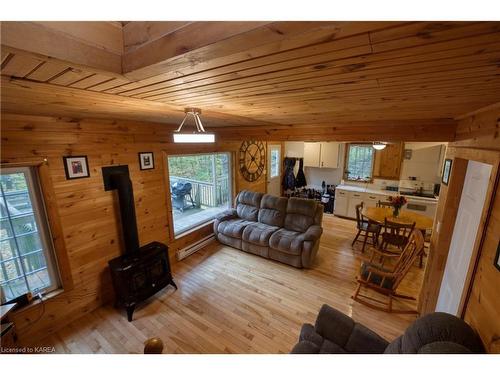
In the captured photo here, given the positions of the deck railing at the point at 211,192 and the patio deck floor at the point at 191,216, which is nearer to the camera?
the patio deck floor at the point at 191,216

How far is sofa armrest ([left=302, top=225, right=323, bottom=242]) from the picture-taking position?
3.55m

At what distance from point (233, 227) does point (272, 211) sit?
0.84 metres

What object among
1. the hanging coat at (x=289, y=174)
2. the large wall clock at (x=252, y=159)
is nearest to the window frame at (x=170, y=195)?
the large wall clock at (x=252, y=159)

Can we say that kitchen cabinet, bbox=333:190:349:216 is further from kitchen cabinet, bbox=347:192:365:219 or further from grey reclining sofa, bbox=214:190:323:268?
grey reclining sofa, bbox=214:190:323:268

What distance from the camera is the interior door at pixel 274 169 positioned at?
6445 mm

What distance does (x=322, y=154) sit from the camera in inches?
243

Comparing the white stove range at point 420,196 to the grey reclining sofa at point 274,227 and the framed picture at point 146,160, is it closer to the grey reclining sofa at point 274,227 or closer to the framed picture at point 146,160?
the grey reclining sofa at point 274,227

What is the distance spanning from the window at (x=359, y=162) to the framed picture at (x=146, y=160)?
16.9 feet

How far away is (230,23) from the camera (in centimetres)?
60

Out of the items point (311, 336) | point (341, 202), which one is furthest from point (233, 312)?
point (341, 202)

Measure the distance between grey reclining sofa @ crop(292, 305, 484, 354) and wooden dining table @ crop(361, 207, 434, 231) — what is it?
2.45 meters
